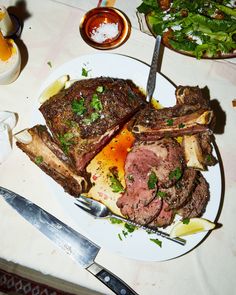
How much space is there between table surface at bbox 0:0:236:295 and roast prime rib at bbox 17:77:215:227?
10.3 inches

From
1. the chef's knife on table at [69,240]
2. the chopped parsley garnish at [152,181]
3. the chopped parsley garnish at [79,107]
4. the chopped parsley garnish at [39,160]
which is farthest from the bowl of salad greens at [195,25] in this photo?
the chef's knife on table at [69,240]

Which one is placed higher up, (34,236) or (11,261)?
(34,236)

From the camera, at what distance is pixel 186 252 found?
2.14 meters

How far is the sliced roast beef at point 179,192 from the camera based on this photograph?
211cm

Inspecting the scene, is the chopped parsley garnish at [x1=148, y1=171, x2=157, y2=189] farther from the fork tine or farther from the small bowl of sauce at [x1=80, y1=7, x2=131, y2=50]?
the small bowl of sauce at [x1=80, y1=7, x2=131, y2=50]

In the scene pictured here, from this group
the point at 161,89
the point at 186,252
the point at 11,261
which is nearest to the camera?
the point at 186,252

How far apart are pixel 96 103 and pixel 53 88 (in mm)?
460

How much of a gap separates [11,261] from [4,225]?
0.26 meters

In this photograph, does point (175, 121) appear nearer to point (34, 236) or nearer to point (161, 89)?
point (161, 89)

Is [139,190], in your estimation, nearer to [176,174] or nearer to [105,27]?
[176,174]

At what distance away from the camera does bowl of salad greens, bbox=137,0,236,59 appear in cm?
259

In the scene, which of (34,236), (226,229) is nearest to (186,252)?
(226,229)

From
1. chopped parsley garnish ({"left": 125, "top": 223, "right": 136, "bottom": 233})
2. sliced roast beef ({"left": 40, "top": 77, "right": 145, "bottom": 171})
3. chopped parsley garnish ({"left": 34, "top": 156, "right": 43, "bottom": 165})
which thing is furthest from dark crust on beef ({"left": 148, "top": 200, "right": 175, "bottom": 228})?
chopped parsley garnish ({"left": 34, "top": 156, "right": 43, "bottom": 165})

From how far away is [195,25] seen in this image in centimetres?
262
